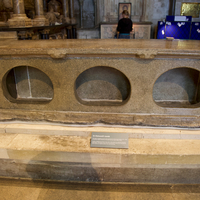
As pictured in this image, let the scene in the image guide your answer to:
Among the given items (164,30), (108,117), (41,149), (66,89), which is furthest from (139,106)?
(164,30)

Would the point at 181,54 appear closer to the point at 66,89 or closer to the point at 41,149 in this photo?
the point at 66,89

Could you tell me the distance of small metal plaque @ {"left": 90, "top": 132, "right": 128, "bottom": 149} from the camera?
7.09 ft

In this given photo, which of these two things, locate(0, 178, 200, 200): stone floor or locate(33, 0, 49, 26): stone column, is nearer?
locate(0, 178, 200, 200): stone floor

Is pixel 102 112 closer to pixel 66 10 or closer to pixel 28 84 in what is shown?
pixel 28 84

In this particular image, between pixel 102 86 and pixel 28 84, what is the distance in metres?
1.03

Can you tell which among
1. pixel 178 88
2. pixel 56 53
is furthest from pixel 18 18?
pixel 178 88

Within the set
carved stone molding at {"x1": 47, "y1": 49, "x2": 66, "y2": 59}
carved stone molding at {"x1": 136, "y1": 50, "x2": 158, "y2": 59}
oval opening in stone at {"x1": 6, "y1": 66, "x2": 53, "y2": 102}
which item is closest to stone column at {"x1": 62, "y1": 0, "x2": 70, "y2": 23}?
oval opening in stone at {"x1": 6, "y1": 66, "x2": 53, "y2": 102}

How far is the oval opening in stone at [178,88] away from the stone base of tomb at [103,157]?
47 centimetres

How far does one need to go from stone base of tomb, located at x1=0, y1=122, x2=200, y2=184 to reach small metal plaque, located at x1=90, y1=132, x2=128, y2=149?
5 cm

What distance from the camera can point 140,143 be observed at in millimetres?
2252

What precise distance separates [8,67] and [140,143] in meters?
1.80

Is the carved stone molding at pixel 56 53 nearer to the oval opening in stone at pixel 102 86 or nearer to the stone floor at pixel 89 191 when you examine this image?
the oval opening in stone at pixel 102 86

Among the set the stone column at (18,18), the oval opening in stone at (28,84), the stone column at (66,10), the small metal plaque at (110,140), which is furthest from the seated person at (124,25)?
the stone column at (66,10)

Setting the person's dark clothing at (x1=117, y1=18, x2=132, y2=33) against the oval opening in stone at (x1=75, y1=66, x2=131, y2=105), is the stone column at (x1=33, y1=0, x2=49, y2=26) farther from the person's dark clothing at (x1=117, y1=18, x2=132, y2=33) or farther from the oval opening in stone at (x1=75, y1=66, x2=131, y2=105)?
the oval opening in stone at (x1=75, y1=66, x2=131, y2=105)
